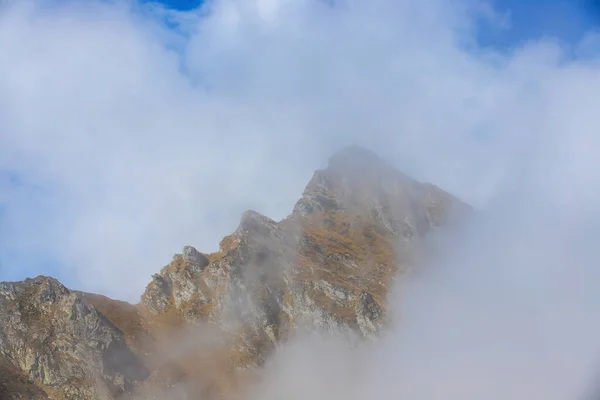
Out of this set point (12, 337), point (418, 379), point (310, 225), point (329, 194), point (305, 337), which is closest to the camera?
point (12, 337)

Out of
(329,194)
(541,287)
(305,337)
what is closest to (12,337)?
(305,337)

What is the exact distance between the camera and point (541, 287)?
168000 millimetres

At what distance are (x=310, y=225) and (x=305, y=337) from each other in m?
47.8

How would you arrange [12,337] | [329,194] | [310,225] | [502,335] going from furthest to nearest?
[329,194], [310,225], [502,335], [12,337]

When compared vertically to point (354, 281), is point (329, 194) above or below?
above

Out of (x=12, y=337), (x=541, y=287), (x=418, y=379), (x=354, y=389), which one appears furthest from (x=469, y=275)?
(x=12, y=337)

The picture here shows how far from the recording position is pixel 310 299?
423ft

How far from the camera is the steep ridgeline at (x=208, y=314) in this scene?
105 m

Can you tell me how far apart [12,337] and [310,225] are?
88511 mm

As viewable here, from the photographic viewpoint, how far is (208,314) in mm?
128125

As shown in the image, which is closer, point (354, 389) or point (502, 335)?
point (354, 389)

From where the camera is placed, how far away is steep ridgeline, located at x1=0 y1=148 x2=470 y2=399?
4144 inches

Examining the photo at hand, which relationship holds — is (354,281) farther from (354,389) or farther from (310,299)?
(354,389)

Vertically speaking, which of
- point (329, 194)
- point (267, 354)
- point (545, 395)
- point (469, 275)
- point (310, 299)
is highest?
point (329, 194)
